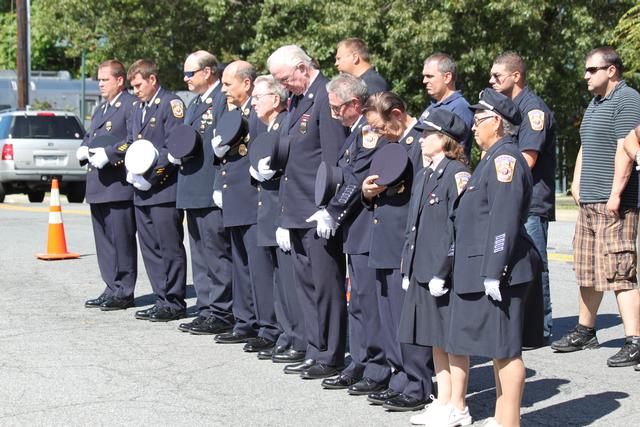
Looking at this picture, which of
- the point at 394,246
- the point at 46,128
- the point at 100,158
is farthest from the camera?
the point at 46,128

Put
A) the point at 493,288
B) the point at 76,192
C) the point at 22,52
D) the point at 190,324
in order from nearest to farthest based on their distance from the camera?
the point at 493,288 → the point at 190,324 → the point at 76,192 → the point at 22,52

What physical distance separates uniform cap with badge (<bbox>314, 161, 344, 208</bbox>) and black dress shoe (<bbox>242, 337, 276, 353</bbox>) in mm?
1625

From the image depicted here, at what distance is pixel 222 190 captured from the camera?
29.5ft

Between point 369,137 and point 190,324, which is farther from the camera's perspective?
point 190,324

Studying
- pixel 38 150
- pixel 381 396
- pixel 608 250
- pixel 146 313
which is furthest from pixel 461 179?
pixel 38 150

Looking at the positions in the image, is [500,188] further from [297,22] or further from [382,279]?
[297,22]

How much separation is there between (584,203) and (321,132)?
2.03 metres

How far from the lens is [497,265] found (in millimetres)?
5871

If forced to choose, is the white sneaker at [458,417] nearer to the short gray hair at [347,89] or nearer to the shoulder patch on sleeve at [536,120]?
the short gray hair at [347,89]

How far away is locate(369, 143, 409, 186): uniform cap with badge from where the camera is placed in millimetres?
6871

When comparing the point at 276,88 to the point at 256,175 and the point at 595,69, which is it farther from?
the point at 595,69

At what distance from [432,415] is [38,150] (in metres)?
18.7

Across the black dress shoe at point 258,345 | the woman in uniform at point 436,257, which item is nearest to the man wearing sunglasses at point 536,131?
the black dress shoe at point 258,345

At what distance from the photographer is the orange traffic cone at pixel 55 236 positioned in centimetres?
1395
